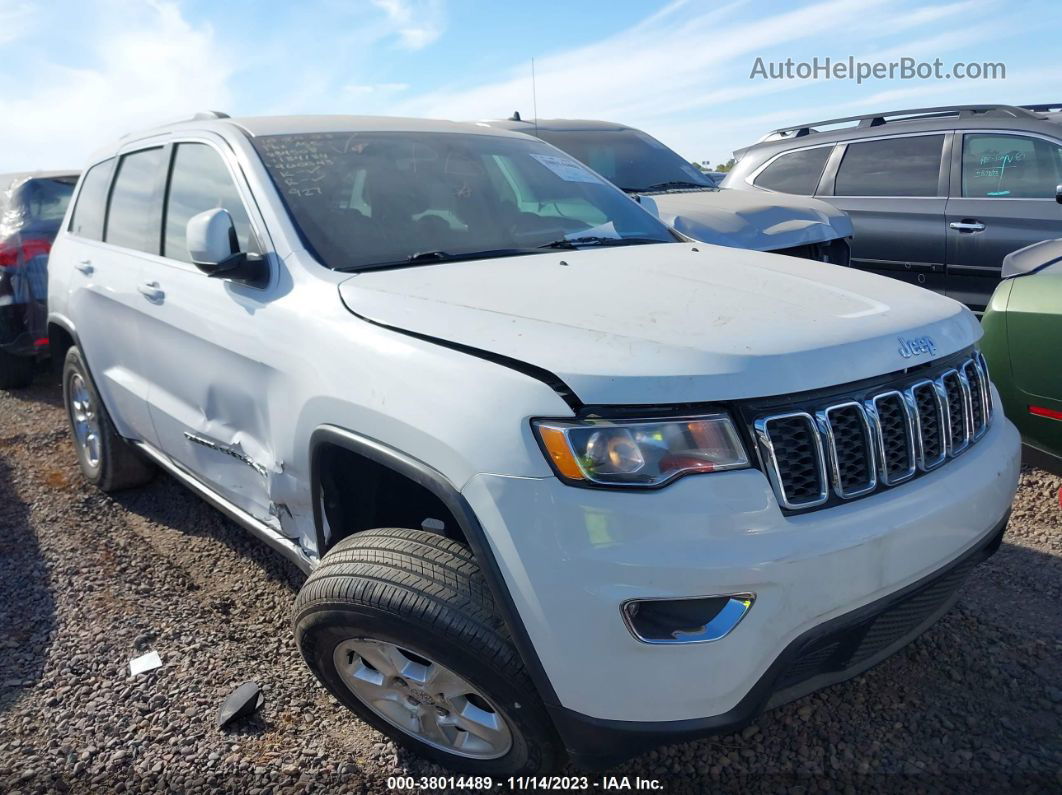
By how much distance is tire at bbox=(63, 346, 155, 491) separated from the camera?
3.96 meters

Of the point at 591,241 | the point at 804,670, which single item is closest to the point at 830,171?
the point at 591,241

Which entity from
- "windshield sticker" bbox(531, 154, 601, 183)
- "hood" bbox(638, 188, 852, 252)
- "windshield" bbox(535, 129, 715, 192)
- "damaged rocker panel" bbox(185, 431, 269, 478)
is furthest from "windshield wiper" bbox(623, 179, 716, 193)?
"damaged rocker panel" bbox(185, 431, 269, 478)

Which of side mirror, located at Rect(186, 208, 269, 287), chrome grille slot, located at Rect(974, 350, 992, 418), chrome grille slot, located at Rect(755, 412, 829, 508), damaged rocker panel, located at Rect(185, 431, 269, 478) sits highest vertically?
side mirror, located at Rect(186, 208, 269, 287)

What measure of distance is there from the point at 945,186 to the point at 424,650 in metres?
5.53

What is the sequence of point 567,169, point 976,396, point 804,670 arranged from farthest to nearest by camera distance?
point 567,169, point 976,396, point 804,670

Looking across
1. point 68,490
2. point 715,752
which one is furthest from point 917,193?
point 68,490

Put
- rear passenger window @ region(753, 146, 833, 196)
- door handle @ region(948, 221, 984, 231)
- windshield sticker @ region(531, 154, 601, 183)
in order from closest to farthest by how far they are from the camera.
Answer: windshield sticker @ region(531, 154, 601, 183) → door handle @ region(948, 221, 984, 231) → rear passenger window @ region(753, 146, 833, 196)

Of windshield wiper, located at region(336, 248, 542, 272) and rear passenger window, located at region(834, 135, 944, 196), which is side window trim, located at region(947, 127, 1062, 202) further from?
windshield wiper, located at region(336, 248, 542, 272)

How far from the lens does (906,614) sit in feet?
6.61

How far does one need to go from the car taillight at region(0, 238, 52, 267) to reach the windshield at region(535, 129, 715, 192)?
12.7ft

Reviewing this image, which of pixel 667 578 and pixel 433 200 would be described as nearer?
pixel 667 578

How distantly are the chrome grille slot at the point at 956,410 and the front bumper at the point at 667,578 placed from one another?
463 mm

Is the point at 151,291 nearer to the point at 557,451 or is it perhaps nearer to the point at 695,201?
the point at 557,451

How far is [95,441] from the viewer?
13.7ft
